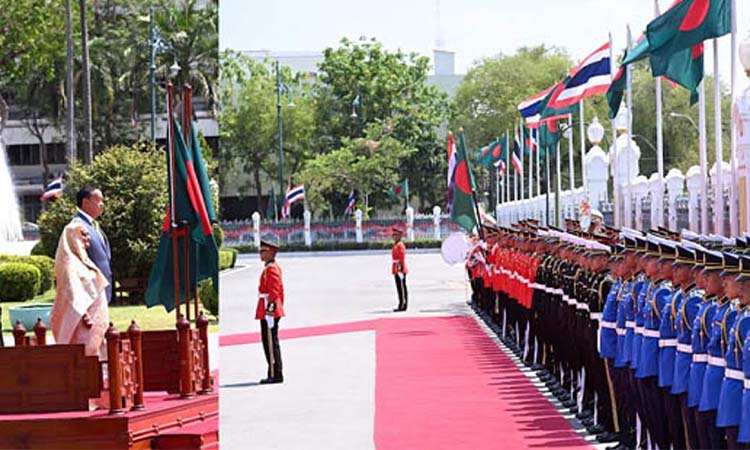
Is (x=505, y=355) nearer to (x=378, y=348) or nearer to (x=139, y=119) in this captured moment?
(x=378, y=348)

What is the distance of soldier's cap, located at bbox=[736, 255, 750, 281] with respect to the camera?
5.89m

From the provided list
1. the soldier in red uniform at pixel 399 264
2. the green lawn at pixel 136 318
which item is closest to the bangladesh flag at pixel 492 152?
the soldier in red uniform at pixel 399 264

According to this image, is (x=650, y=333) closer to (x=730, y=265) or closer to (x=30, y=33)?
(x=730, y=265)

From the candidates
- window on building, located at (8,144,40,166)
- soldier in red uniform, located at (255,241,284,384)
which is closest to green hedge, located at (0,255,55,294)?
soldier in red uniform, located at (255,241,284,384)

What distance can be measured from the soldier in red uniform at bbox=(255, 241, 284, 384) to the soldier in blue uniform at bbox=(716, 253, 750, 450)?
524 centimetres

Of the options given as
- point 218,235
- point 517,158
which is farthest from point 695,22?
point 517,158

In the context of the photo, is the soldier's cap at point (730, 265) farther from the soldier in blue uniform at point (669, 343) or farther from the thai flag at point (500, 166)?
the thai flag at point (500, 166)

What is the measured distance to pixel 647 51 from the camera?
1425 cm

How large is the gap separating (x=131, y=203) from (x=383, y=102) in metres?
4.83

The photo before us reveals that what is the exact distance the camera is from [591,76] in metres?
19.9

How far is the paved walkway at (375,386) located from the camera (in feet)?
30.1

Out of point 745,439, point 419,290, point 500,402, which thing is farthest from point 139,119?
point 745,439

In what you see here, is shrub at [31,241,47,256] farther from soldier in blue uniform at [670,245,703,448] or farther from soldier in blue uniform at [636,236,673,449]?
soldier in blue uniform at [670,245,703,448]

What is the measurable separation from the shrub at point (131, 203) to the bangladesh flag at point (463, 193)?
4.18 metres
